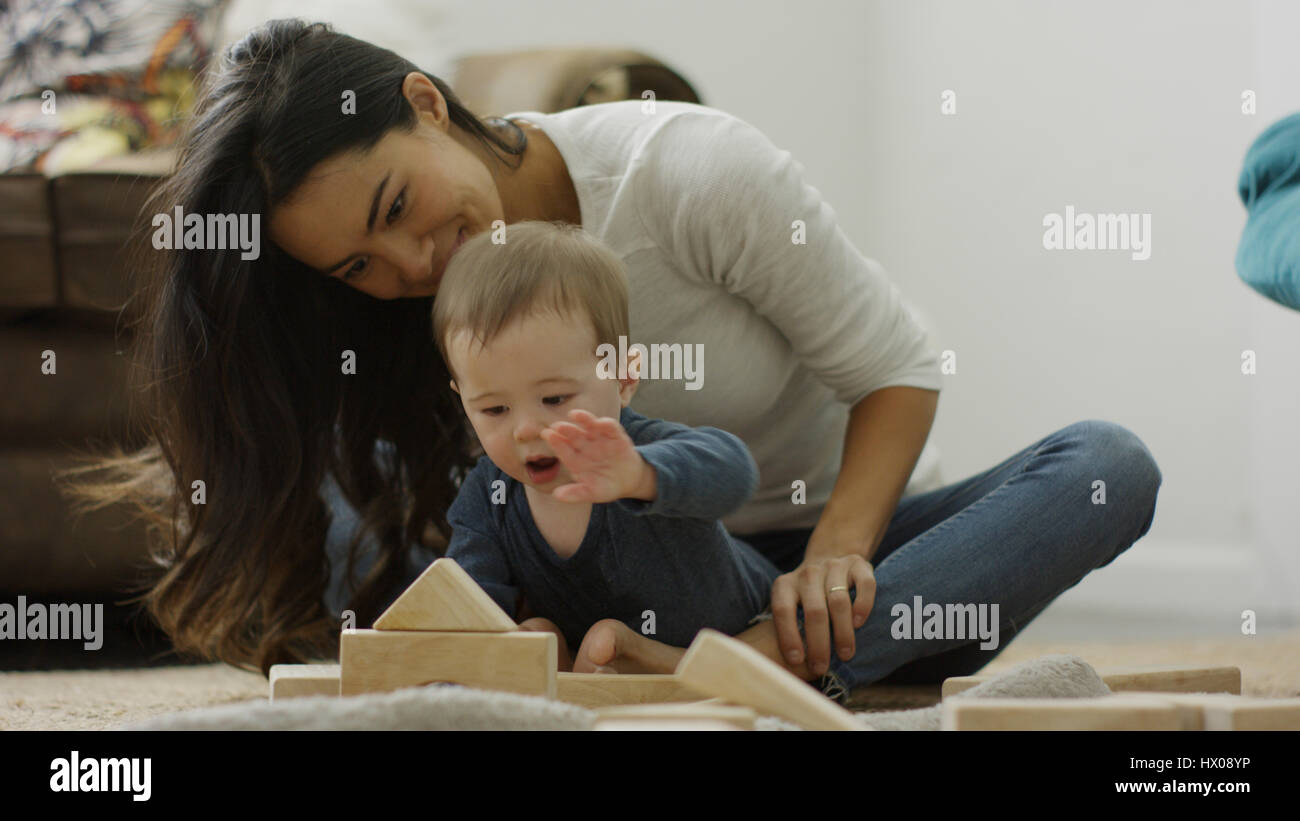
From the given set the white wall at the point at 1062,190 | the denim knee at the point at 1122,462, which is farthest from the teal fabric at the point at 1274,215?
the white wall at the point at 1062,190

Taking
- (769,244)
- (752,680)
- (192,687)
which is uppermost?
(769,244)

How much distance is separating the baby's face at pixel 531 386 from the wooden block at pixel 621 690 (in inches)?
4.9

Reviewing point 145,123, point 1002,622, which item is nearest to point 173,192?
point 1002,622

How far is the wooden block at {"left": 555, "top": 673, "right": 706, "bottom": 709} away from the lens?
740 mm

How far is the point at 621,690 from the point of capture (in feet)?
2.46

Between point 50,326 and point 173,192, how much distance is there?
19.4 inches

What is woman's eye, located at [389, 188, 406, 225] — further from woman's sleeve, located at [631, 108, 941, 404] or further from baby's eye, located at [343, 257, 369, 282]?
woman's sleeve, located at [631, 108, 941, 404]

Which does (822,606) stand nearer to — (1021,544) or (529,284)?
(1021,544)

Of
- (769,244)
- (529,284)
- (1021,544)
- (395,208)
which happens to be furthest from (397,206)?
(1021,544)

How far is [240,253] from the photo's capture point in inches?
36.1

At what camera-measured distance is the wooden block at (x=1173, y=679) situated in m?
0.76

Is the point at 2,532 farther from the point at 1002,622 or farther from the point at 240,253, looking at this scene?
the point at 1002,622

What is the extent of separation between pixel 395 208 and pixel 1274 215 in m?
0.66

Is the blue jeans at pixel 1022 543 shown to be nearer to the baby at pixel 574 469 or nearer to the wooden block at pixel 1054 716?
the baby at pixel 574 469
